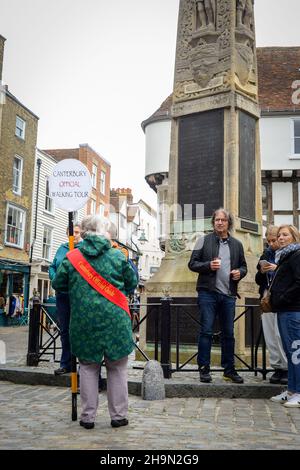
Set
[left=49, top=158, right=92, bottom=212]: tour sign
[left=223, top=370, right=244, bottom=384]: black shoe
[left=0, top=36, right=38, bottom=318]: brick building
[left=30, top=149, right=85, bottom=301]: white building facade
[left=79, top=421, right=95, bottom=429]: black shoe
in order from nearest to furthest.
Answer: [left=79, top=421, right=95, bottom=429]: black shoe, [left=49, top=158, right=92, bottom=212]: tour sign, [left=223, top=370, right=244, bottom=384]: black shoe, [left=0, top=36, right=38, bottom=318]: brick building, [left=30, top=149, right=85, bottom=301]: white building facade

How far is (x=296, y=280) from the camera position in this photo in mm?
5477

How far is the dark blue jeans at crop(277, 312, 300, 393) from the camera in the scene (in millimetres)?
5441

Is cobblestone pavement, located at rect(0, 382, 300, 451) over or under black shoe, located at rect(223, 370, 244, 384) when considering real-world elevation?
under

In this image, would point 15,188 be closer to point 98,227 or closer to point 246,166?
point 246,166

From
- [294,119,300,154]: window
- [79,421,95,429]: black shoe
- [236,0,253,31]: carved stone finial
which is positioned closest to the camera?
[79,421,95,429]: black shoe

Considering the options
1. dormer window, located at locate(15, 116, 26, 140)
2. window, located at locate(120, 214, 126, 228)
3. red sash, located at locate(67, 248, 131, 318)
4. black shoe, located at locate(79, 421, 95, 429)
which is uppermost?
dormer window, located at locate(15, 116, 26, 140)

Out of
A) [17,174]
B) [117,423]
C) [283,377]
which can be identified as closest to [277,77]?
[17,174]

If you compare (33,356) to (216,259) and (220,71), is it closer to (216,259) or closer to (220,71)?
(216,259)

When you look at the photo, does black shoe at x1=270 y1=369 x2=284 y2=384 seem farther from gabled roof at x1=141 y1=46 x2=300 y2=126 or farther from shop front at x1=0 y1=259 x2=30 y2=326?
shop front at x1=0 y1=259 x2=30 y2=326

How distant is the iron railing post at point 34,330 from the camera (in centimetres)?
737

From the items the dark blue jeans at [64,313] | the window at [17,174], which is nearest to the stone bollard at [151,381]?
the dark blue jeans at [64,313]

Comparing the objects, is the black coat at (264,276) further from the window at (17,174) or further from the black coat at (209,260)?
the window at (17,174)

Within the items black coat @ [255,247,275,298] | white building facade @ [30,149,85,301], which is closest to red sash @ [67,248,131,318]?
black coat @ [255,247,275,298]

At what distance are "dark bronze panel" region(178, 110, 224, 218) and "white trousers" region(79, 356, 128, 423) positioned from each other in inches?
169
